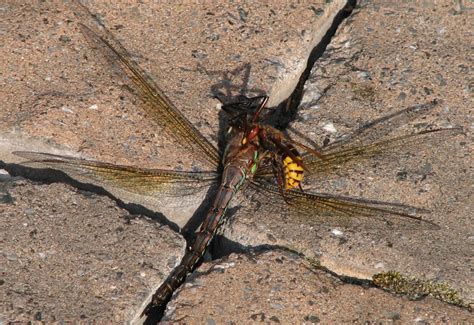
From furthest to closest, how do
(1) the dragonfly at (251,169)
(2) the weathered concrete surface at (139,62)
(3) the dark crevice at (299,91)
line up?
(3) the dark crevice at (299,91) < (2) the weathered concrete surface at (139,62) < (1) the dragonfly at (251,169)

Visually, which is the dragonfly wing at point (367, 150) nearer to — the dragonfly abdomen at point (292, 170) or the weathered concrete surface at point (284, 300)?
the dragonfly abdomen at point (292, 170)

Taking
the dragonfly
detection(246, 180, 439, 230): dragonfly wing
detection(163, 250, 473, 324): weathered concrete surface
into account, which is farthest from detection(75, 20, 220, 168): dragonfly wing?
detection(163, 250, 473, 324): weathered concrete surface

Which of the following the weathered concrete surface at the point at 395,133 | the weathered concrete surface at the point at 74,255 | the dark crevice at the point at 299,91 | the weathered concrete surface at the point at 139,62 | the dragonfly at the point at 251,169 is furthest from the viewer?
the dark crevice at the point at 299,91

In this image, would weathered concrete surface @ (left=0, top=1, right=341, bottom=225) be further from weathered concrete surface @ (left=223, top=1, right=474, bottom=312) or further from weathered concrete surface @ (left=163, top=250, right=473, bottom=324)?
weathered concrete surface @ (left=163, top=250, right=473, bottom=324)

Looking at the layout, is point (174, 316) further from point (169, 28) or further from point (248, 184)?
point (169, 28)

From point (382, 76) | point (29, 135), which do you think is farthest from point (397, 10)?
point (29, 135)

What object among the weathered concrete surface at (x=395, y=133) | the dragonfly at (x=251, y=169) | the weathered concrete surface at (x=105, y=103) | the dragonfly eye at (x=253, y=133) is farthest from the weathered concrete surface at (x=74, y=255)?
the dragonfly eye at (x=253, y=133)

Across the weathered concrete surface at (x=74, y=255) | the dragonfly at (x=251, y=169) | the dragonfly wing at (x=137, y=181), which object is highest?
the dragonfly at (x=251, y=169)
